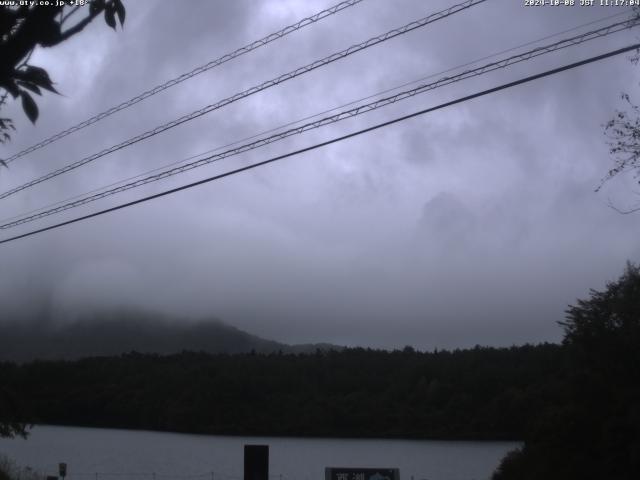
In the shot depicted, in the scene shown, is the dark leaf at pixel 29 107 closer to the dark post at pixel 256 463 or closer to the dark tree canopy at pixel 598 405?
the dark post at pixel 256 463

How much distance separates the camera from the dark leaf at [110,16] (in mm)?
4371

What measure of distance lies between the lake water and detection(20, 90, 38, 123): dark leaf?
40.7 metres

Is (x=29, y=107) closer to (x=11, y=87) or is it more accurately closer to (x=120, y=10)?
(x=11, y=87)

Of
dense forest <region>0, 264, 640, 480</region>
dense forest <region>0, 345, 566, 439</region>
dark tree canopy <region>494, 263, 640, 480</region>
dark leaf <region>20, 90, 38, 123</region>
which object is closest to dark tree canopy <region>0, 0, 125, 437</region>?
dark leaf <region>20, 90, 38, 123</region>

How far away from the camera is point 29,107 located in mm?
4176

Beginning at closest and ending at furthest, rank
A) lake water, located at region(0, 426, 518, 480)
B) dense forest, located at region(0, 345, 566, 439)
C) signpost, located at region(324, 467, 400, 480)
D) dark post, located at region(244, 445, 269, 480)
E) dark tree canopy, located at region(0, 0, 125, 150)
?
dark tree canopy, located at region(0, 0, 125, 150)
dark post, located at region(244, 445, 269, 480)
signpost, located at region(324, 467, 400, 480)
lake water, located at region(0, 426, 518, 480)
dense forest, located at region(0, 345, 566, 439)

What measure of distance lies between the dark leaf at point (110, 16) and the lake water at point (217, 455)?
40827 mm

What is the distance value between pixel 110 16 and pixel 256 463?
12728 millimetres

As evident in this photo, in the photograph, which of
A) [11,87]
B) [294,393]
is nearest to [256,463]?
[11,87]

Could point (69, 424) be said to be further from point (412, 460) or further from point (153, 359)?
point (412, 460)

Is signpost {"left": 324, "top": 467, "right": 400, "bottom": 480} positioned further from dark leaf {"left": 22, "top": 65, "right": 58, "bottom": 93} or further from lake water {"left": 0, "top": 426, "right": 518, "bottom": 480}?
lake water {"left": 0, "top": 426, "right": 518, "bottom": 480}

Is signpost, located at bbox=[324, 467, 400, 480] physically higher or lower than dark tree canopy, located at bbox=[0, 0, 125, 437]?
lower

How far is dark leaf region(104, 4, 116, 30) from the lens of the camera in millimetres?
4371

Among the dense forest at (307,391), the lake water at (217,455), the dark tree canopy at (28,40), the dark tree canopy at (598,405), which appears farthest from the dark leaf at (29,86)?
the lake water at (217,455)
